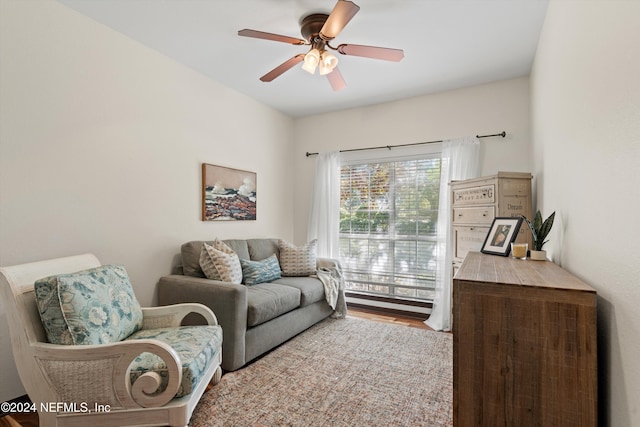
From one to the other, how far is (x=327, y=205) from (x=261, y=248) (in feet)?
3.86

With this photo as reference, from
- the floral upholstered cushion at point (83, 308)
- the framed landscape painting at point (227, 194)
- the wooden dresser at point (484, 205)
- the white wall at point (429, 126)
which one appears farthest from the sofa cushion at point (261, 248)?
the wooden dresser at point (484, 205)

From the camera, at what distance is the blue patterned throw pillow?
301 cm

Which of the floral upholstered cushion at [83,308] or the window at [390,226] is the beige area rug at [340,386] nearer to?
the floral upholstered cushion at [83,308]

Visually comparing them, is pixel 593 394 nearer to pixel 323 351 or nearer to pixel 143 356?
pixel 143 356

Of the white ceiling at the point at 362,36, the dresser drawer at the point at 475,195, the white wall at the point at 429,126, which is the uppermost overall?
the white ceiling at the point at 362,36

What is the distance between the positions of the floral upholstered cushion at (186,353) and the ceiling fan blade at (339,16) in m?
2.07

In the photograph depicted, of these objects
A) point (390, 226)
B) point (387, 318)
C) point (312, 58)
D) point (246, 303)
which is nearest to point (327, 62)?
point (312, 58)

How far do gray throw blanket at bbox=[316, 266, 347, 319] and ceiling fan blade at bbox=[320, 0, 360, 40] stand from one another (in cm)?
237

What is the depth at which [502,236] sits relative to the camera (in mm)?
1888

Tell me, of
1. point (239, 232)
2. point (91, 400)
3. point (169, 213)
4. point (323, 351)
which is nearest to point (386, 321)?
point (323, 351)

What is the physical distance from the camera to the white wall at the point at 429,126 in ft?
10.7

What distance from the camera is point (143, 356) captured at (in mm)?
1539

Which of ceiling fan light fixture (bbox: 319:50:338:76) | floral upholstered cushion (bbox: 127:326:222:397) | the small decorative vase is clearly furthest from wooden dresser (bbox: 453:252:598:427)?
ceiling fan light fixture (bbox: 319:50:338:76)

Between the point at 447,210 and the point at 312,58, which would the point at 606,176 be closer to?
the point at 312,58
